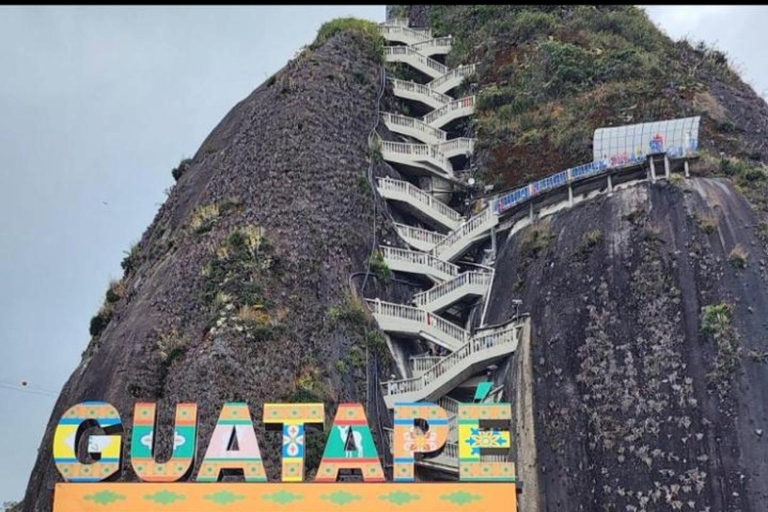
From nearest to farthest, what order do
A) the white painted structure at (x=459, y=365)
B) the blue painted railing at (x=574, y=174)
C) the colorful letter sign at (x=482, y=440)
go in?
the colorful letter sign at (x=482, y=440), the white painted structure at (x=459, y=365), the blue painted railing at (x=574, y=174)

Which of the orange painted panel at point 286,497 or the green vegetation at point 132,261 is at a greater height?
the green vegetation at point 132,261

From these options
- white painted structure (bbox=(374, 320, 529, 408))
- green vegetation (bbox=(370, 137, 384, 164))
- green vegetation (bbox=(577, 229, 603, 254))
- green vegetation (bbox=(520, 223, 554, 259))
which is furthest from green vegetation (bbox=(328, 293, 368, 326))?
green vegetation (bbox=(370, 137, 384, 164))

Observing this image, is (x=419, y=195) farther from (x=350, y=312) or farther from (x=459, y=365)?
(x=459, y=365)

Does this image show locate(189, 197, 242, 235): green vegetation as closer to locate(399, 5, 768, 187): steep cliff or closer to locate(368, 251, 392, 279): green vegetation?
locate(368, 251, 392, 279): green vegetation

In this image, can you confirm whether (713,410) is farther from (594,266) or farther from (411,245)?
(411,245)

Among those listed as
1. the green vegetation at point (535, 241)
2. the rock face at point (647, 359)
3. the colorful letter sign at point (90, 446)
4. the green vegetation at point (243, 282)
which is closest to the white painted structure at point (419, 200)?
the green vegetation at point (535, 241)

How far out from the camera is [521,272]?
39219 mm

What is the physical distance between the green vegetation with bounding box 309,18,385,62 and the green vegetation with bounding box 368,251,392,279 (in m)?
16.1

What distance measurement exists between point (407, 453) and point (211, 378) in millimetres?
9472

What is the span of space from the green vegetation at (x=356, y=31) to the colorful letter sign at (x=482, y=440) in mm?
31198

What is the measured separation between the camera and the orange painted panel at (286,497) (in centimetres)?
2341

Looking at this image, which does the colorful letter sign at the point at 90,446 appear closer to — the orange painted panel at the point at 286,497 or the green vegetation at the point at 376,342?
the orange painted panel at the point at 286,497

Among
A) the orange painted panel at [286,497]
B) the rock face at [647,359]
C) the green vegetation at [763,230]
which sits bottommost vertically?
the orange painted panel at [286,497]

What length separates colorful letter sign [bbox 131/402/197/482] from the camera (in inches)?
957
